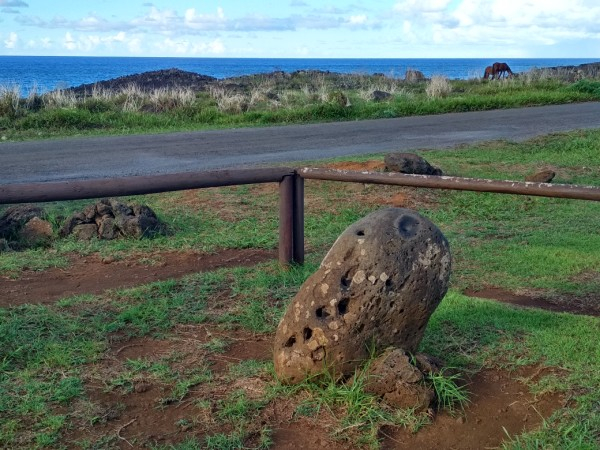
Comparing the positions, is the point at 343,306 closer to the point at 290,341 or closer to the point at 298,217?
the point at 290,341

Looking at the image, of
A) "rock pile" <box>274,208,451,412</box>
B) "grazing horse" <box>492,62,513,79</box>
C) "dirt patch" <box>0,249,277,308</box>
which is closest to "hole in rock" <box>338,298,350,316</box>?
"rock pile" <box>274,208,451,412</box>

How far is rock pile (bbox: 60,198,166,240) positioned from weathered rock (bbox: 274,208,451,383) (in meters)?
3.93

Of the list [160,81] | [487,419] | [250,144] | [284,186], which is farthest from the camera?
[160,81]

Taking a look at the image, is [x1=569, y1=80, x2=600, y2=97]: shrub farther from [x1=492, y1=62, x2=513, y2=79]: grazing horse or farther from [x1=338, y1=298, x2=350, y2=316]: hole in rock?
[x1=338, y1=298, x2=350, y2=316]: hole in rock

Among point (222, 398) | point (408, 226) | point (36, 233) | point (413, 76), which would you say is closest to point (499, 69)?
point (413, 76)

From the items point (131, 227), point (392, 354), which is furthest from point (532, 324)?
point (131, 227)

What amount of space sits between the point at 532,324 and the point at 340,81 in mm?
32404

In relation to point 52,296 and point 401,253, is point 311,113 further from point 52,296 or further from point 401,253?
point 401,253

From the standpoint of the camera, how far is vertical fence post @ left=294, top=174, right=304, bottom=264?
6.75 m

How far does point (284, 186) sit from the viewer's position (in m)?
6.69

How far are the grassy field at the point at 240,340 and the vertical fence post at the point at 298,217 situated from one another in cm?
A: 15

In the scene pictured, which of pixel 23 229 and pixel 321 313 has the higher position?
pixel 321 313

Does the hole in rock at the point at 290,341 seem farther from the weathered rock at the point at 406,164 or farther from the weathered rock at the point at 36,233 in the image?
the weathered rock at the point at 406,164

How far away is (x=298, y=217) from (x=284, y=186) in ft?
0.99
